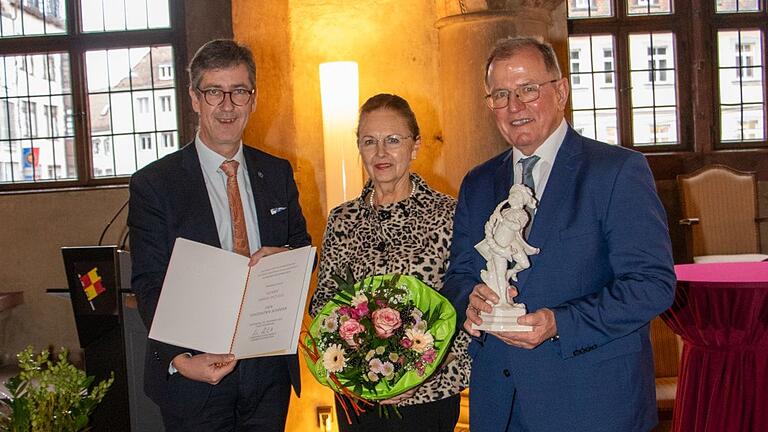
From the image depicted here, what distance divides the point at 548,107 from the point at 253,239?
3.35ft

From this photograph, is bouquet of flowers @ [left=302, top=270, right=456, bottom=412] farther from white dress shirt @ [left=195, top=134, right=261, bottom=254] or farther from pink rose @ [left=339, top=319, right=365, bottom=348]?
white dress shirt @ [left=195, top=134, right=261, bottom=254]

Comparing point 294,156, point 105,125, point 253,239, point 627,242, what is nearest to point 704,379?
point 627,242

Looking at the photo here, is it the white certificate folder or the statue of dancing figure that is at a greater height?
the statue of dancing figure

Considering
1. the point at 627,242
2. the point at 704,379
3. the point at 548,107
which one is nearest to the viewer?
the point at 627,242

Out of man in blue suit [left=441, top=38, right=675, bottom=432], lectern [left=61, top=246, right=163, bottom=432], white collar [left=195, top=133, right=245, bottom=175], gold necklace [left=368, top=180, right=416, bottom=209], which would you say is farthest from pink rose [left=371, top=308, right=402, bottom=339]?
lectern [left=61, top=246, right=163, bottom=432]

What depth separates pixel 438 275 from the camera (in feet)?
9.41

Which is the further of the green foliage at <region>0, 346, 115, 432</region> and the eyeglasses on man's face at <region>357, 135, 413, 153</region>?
the eyeglasses on man's face at <region>357, 135, 413, 153</region>

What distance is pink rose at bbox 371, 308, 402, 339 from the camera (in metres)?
2.54

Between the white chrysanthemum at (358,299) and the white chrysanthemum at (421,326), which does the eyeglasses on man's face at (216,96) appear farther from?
the white chrysanthemum at (421,326)

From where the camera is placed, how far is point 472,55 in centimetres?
569

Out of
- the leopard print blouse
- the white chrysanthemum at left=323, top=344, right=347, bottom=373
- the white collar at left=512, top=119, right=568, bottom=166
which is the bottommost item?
the white chrysanthemum at left=323, top=344, right=347, bottom=373

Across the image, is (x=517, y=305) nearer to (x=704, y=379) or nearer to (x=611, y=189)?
(x=611, y=189)

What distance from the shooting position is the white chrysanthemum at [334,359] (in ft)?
8.40

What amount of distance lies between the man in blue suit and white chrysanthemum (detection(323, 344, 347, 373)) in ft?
1.27
